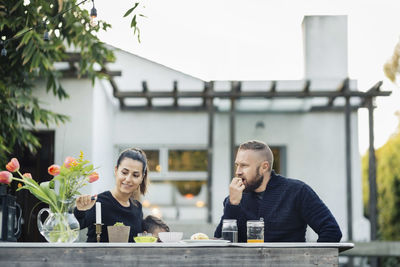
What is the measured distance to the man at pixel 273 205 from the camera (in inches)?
Answer: 134

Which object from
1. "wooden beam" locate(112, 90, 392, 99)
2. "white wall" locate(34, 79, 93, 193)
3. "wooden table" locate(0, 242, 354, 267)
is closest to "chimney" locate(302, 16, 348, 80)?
"wooden beam" locate(112, 90, 392, 99)

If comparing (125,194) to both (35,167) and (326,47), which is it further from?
(326,47)

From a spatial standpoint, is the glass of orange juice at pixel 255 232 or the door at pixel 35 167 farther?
the door at pixel 35 167

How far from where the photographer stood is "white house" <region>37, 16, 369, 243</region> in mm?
10273

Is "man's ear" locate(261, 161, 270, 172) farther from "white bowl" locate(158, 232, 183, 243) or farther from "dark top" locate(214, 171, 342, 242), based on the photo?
"white bowl" locate(158, 232, 183, 243)

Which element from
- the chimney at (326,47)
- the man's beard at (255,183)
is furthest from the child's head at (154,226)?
the chimney at (326,47)

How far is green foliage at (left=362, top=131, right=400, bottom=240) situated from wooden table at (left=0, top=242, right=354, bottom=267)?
28.7ft

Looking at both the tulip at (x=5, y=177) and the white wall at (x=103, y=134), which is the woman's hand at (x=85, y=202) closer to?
the tulip at (x=5, y=177)

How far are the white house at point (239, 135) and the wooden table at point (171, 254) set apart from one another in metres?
7.55

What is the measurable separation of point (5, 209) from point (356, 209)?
8342mm

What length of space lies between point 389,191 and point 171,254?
909 centimetres

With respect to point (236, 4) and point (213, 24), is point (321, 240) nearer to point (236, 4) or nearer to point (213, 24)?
point (236, 4)

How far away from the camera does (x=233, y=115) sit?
938 cm

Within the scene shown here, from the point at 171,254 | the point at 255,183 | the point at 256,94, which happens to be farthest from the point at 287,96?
the point at 171,254
